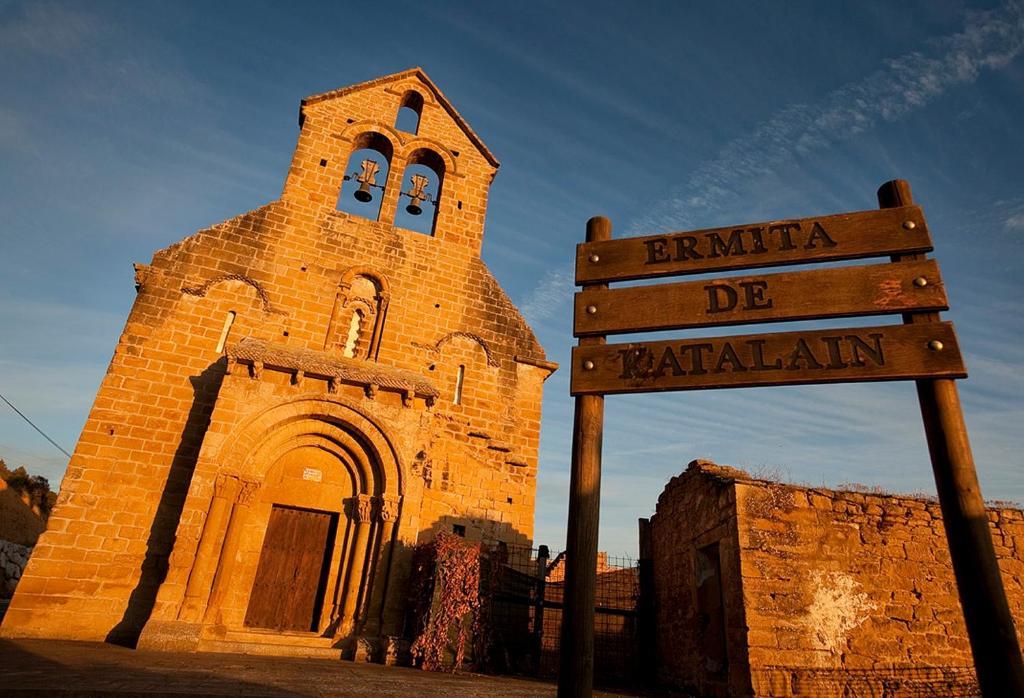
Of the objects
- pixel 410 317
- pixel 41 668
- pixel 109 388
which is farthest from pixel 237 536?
pixel 410 317

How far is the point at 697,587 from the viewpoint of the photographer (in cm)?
859

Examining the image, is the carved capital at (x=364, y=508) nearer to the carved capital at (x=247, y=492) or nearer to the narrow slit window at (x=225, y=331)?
the carved capital at (x=247, y=492)

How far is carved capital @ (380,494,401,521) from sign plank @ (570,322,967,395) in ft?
22.5

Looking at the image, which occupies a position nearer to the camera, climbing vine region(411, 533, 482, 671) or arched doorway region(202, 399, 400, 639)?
climbing vine region(411, 533, 482, 671)

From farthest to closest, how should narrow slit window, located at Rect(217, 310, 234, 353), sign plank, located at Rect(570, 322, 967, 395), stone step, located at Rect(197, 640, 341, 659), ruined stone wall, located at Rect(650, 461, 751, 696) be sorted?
narrow slit window, located at Rect(217, 310, 234, 353) → stone step, located at Rect(197, 640, 341, 659) → ruined stone wall, located at Rect(650, 461, 751, 696) → sign plank, located at Rect(570, 322, 967, 395)

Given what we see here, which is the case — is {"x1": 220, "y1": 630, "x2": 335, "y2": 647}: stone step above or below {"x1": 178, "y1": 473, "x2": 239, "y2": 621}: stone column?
below

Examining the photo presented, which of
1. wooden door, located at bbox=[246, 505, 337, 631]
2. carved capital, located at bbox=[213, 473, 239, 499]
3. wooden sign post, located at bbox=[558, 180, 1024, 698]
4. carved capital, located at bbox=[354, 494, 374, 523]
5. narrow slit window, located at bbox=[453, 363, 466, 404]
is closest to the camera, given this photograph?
wooden sign post, located at bbox=[558, 180, 1024, 698]

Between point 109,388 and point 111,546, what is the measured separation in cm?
260

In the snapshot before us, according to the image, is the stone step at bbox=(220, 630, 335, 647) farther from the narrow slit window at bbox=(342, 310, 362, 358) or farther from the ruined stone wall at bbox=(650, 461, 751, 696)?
the ruined stone wall at bbox=(650, 461, 751, 696)

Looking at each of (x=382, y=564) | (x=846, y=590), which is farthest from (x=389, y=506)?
(x=846, y=590)

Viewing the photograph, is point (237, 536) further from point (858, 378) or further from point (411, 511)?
point (858, 378)

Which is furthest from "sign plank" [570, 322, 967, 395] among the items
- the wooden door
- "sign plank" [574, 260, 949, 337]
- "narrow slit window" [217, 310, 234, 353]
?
"narrow slit window" [217, 310, 234, 353]

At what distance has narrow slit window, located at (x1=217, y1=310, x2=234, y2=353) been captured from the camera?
10.5 m

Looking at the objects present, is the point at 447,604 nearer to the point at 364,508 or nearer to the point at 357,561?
the point at 357,561
